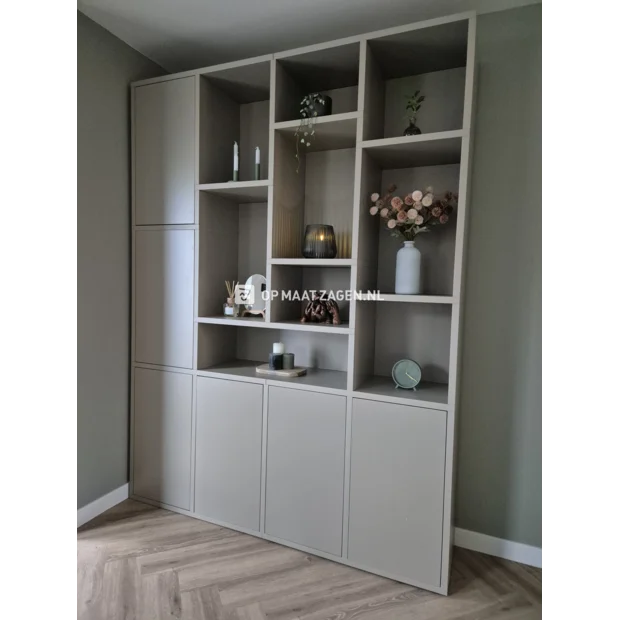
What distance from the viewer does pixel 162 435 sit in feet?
8.02

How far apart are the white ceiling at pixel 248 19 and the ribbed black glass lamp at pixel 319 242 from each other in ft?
3.19

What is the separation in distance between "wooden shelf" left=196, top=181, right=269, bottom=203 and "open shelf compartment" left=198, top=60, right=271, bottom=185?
0.08 metres

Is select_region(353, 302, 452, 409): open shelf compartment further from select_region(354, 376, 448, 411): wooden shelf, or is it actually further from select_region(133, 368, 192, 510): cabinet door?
select_region(133, 368, 192, 510): cabinet door

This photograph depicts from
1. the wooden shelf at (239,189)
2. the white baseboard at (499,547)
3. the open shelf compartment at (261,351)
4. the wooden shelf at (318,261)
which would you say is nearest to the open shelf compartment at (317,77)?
the wooden shelf at (239,189)

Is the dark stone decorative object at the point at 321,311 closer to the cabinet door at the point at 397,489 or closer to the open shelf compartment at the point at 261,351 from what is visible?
the open shelf compartment at the point at 261,351

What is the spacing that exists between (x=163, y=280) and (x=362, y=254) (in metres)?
1.13

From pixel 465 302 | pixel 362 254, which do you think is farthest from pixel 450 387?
pixel 362 254

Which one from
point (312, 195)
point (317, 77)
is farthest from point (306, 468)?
point (317, 77)

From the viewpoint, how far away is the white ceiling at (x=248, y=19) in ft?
6.46

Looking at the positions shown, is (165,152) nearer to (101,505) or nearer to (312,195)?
(312,195)

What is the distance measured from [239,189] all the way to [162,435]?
142 cm

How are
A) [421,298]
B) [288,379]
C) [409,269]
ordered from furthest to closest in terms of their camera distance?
[288,379]
[409,269]
[421,298]

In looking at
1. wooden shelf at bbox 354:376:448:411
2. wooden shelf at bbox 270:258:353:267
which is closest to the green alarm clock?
wooden shelf at bbox 354:376:448:411
